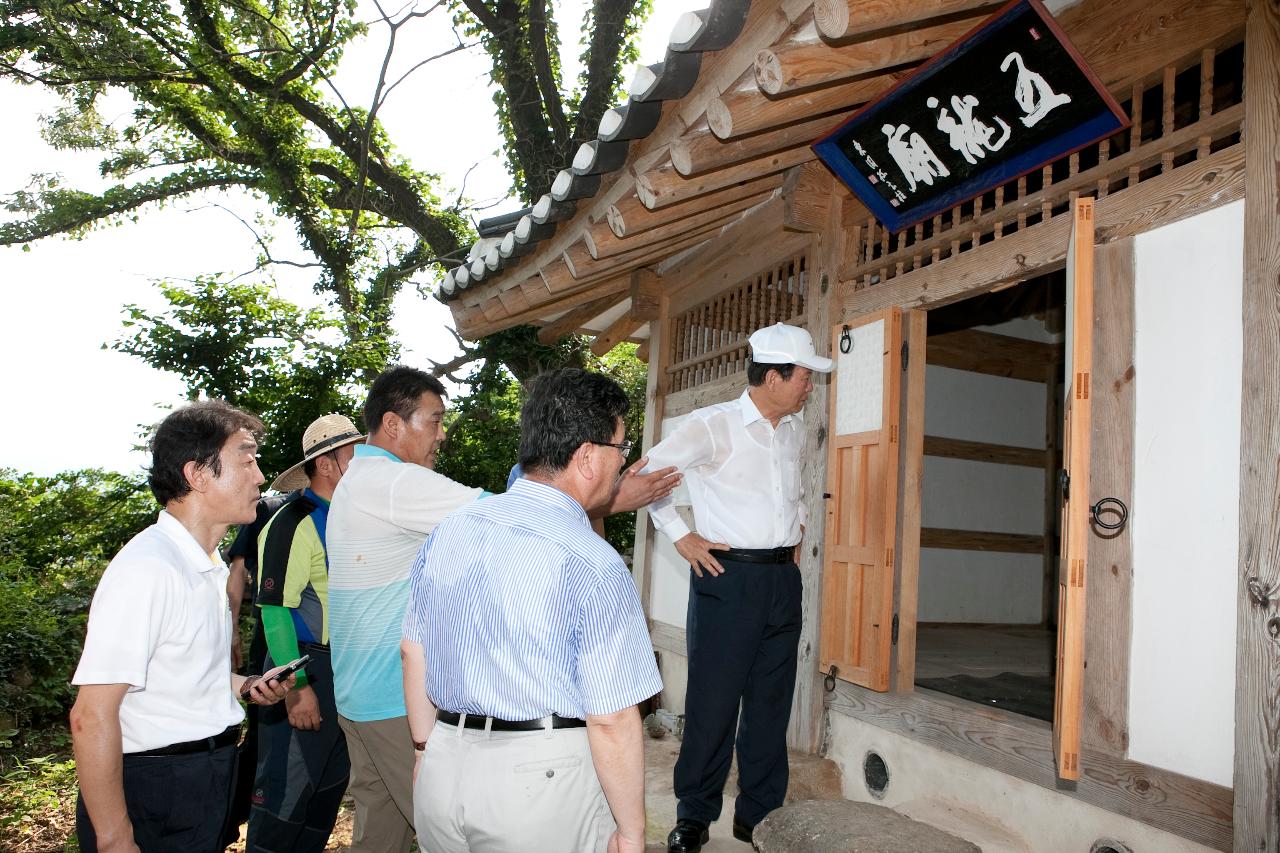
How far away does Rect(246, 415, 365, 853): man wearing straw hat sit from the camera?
10.7 feet

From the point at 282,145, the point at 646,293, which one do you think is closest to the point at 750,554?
the point at 646,293

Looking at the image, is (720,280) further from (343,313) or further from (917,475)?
(343,313)

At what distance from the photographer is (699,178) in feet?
14.4

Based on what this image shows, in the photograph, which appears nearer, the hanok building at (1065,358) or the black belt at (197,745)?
the black belt at (197,745)

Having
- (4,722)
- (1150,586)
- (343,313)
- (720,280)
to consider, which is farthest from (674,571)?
(343,313)

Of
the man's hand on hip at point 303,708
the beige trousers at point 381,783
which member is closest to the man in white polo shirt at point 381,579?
the beige trousers at point 381,783

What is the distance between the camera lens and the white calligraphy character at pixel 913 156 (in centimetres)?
407

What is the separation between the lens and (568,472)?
1939mm

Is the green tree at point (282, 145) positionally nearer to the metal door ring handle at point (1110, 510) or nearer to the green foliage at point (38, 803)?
the green foliage at point (38, 803)

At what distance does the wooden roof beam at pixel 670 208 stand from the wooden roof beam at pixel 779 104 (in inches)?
36.9

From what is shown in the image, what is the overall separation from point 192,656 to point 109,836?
421 millimetres

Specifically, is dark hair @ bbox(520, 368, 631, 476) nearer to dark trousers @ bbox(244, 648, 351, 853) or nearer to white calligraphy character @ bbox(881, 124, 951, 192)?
dark trousers @ bbox(244, 648, 351, 853)

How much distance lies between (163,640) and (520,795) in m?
1.00

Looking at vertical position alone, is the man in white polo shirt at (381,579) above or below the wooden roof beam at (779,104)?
below
